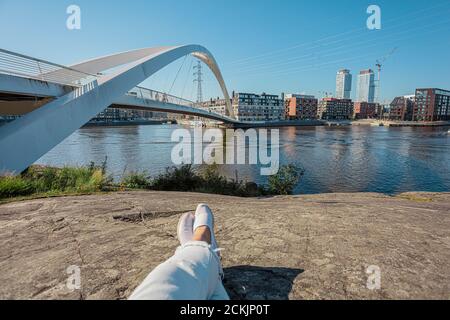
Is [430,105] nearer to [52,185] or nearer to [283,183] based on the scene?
[283,183]

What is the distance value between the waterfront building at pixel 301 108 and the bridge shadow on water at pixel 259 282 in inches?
4570

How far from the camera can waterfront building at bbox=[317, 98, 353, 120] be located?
396 feet

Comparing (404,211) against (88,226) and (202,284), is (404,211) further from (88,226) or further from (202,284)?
(88,226)

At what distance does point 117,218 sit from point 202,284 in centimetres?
239

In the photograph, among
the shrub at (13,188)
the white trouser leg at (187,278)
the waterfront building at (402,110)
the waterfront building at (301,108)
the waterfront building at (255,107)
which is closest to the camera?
the white trouser leg at (187,278)

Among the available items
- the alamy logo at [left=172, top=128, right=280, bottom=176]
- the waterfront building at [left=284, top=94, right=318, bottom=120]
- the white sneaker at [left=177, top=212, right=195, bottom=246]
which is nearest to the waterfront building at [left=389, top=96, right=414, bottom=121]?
the waterfront building at [left=284, top=94, right=318, bottom=120]

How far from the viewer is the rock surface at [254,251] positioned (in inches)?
66.7

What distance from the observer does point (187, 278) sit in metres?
1.23

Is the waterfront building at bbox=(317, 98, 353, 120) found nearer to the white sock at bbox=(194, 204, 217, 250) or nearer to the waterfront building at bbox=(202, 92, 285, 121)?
the waterfront building at bbox=(202, 92, 285, 121)

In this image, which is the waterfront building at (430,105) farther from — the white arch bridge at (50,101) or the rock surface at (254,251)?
the rock surface at (254,251)

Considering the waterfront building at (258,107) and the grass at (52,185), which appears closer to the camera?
the grass at (52,185)

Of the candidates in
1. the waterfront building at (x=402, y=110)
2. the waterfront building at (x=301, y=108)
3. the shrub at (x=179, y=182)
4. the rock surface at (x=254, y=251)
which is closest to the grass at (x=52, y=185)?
the rock surface at (x=254, y=251)

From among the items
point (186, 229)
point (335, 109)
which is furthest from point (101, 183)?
point (335, 109)
